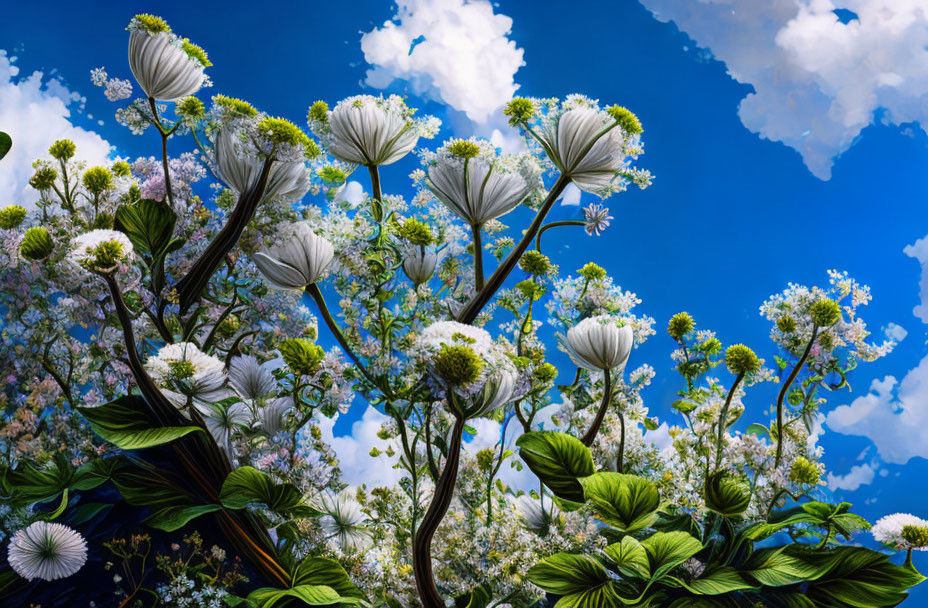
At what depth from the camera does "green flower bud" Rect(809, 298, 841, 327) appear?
1353 millimetres

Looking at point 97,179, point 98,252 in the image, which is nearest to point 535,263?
point 98,252

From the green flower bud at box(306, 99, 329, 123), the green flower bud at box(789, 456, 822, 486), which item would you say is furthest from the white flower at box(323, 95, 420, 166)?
the green flower bud at box(789, 456, 822, 486)

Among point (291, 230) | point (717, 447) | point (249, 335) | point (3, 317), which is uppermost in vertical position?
point (717, 447)

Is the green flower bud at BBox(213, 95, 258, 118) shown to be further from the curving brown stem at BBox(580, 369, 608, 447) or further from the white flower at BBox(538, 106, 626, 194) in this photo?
the curving brown stem at BBox(580, 369, 608, 447)

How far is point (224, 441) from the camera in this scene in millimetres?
1335

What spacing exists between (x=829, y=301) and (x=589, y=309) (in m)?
0.52

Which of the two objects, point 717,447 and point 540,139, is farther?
point 717,447

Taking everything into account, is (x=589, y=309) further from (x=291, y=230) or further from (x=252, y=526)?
(x=252, y=526)

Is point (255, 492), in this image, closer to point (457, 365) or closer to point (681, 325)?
point (457, 365)

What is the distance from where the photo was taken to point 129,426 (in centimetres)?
117

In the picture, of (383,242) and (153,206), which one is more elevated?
(383,242)

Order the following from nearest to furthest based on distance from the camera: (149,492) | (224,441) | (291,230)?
(291,230)
(149,492)
(224,441)

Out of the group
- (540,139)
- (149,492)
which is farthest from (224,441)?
(540,139)

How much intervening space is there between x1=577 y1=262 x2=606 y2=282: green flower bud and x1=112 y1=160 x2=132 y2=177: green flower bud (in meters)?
1.08
